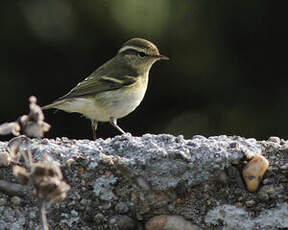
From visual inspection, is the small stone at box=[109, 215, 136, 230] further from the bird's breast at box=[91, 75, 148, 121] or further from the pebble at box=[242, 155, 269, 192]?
the bird's breast at box=[91, 75, 148, 121]

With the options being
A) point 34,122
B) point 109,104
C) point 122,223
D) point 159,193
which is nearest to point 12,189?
point 122,223

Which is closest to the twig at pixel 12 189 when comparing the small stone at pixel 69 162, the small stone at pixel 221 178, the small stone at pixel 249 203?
the small stone at pixel 69 162

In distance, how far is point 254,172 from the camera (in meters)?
2.77

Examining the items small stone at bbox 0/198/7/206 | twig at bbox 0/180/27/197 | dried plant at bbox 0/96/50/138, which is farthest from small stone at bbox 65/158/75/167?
dried plant at bbox 0/96/50/138

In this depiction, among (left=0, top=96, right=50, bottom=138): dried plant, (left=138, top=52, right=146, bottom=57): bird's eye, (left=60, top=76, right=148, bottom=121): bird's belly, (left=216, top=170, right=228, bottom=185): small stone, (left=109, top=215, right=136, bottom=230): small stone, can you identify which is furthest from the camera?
(left=138, top=52, right=146, bottom=57): bird's eye

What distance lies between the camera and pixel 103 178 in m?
2.73

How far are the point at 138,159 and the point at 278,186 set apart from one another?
697 mm

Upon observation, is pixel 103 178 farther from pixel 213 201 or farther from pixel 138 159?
pixel 213 201

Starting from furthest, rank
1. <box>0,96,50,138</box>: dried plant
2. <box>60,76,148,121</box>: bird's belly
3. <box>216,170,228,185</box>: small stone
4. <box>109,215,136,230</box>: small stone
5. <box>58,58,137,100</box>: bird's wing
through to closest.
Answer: <box>58,58,137,100</box>: bird's wing, <box>60,76,148,121</box>: bird's belly, <box>216,170,228,185</box>: small stone, <box>109,215,136,230</box>: small stone, <box>0,96,50,138</box>: dried plant

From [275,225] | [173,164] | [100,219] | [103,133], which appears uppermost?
[103,133]

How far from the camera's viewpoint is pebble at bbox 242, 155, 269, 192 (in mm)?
2752

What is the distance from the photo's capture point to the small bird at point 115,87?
4.75 metres

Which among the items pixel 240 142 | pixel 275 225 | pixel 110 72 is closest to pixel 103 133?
pixel 110 72

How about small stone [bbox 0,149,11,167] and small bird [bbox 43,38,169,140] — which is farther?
small bird [bbox 43,38,169,140]
